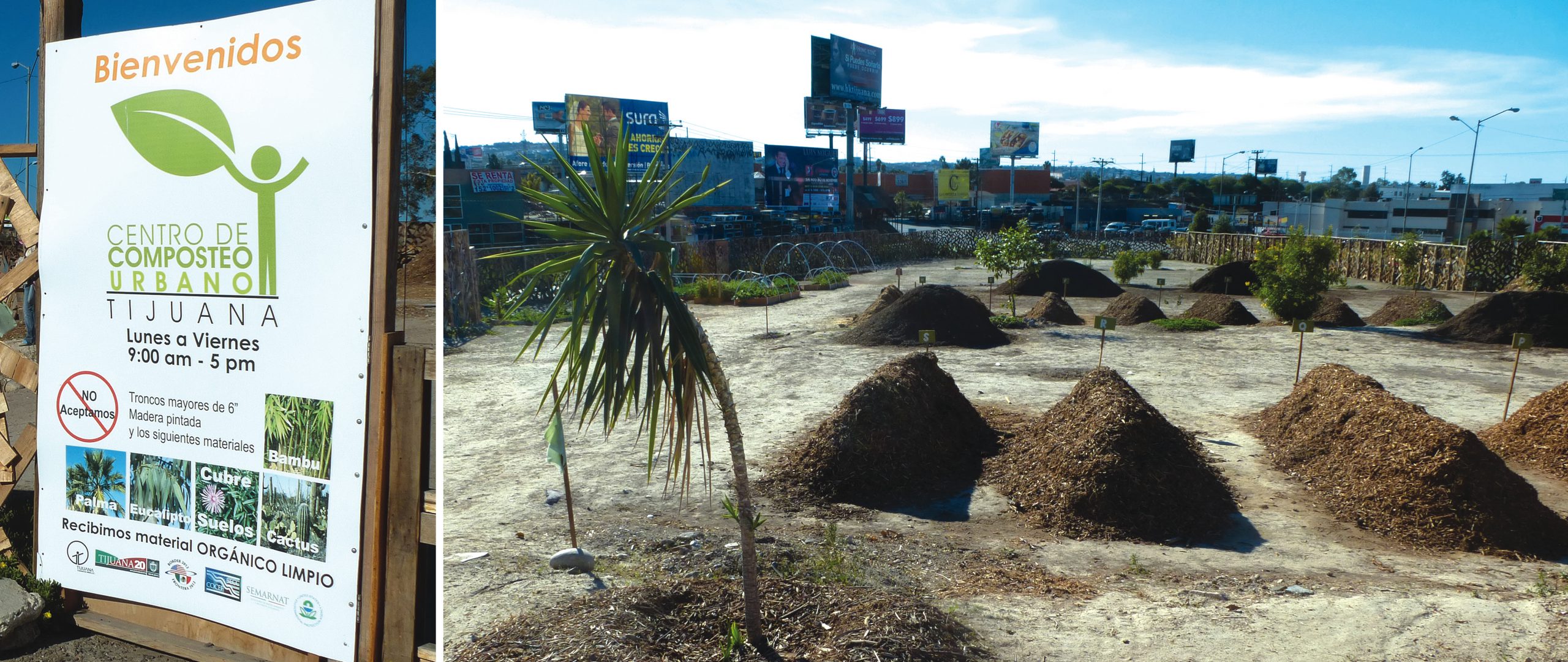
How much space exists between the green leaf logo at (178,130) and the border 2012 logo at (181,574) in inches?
55.8

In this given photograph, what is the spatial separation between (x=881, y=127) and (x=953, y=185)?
7.87 metres

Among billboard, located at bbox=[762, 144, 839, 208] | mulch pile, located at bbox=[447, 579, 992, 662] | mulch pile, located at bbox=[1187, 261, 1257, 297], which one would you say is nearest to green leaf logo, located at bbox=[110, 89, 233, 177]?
mulch pile, located at bbox=[447, 579, 992, 662]

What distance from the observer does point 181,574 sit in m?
3.47

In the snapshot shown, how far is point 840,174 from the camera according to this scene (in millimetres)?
94875

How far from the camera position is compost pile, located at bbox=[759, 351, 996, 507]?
818 centimetres

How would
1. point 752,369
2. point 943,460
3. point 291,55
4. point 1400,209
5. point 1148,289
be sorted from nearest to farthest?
1. point 291,55
2. point 943,460
3. point 752,369
4. point 1148,289
5. point 1400,209

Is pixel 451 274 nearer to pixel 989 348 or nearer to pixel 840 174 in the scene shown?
pixel 989 348

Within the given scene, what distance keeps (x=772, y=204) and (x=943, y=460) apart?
177 ft

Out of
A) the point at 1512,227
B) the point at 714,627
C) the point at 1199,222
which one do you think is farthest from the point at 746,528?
the point at 1199,222

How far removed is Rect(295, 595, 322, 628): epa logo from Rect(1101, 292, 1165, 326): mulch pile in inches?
802

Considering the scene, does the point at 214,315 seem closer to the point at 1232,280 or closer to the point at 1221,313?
the point at 1221,313

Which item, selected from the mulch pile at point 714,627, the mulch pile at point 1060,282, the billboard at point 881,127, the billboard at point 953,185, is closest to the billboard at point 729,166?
the billboard at point 881,127

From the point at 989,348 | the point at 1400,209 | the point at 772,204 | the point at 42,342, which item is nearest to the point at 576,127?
the point at 772,204

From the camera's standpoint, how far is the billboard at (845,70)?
210ft
